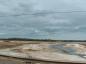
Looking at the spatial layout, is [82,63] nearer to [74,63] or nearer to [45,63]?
[74,63]

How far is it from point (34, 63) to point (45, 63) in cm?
128

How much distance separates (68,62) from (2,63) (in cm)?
671

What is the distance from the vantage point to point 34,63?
2462cm

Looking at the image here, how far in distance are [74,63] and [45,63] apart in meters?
2.93

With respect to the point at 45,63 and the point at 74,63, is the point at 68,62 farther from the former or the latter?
the point at 45,63

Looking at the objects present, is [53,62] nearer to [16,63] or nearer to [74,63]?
[74,63]

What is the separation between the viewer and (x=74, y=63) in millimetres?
25203

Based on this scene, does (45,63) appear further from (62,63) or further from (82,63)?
(82,63)

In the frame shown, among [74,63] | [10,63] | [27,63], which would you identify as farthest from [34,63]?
[74,63]

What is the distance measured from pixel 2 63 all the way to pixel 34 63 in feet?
10.3

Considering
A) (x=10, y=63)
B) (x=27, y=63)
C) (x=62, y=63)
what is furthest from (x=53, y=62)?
(x=10, y=63)

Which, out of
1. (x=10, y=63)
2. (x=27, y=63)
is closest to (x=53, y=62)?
(x=27, y=63)

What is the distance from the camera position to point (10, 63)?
24891 millimetres

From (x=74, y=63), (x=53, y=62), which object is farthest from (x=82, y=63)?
(x=53, y=62)
